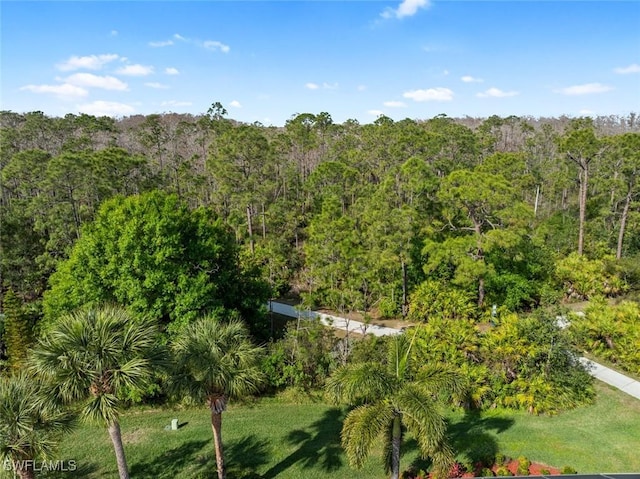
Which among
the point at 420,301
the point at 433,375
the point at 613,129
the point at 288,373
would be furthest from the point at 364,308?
the point at 613,129

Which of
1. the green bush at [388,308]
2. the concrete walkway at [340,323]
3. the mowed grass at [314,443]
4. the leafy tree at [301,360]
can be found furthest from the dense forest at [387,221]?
the mowed grass at [314,443]

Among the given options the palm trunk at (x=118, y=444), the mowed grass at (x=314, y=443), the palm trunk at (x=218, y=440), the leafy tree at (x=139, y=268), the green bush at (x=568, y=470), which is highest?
the leafy tree at (x=139, y=268)

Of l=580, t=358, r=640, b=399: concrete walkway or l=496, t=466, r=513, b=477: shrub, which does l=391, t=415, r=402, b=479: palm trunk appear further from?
l=580, t=358, r=640, b=399: concrete walkway

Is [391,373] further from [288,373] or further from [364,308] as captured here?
[364,308]

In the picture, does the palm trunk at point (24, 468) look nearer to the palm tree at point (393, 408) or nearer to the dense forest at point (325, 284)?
the dense forest at point (325, 284)

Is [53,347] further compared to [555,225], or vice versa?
[555,225]

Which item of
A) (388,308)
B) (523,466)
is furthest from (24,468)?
(388,308)

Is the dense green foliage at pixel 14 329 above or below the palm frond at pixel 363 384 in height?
below
